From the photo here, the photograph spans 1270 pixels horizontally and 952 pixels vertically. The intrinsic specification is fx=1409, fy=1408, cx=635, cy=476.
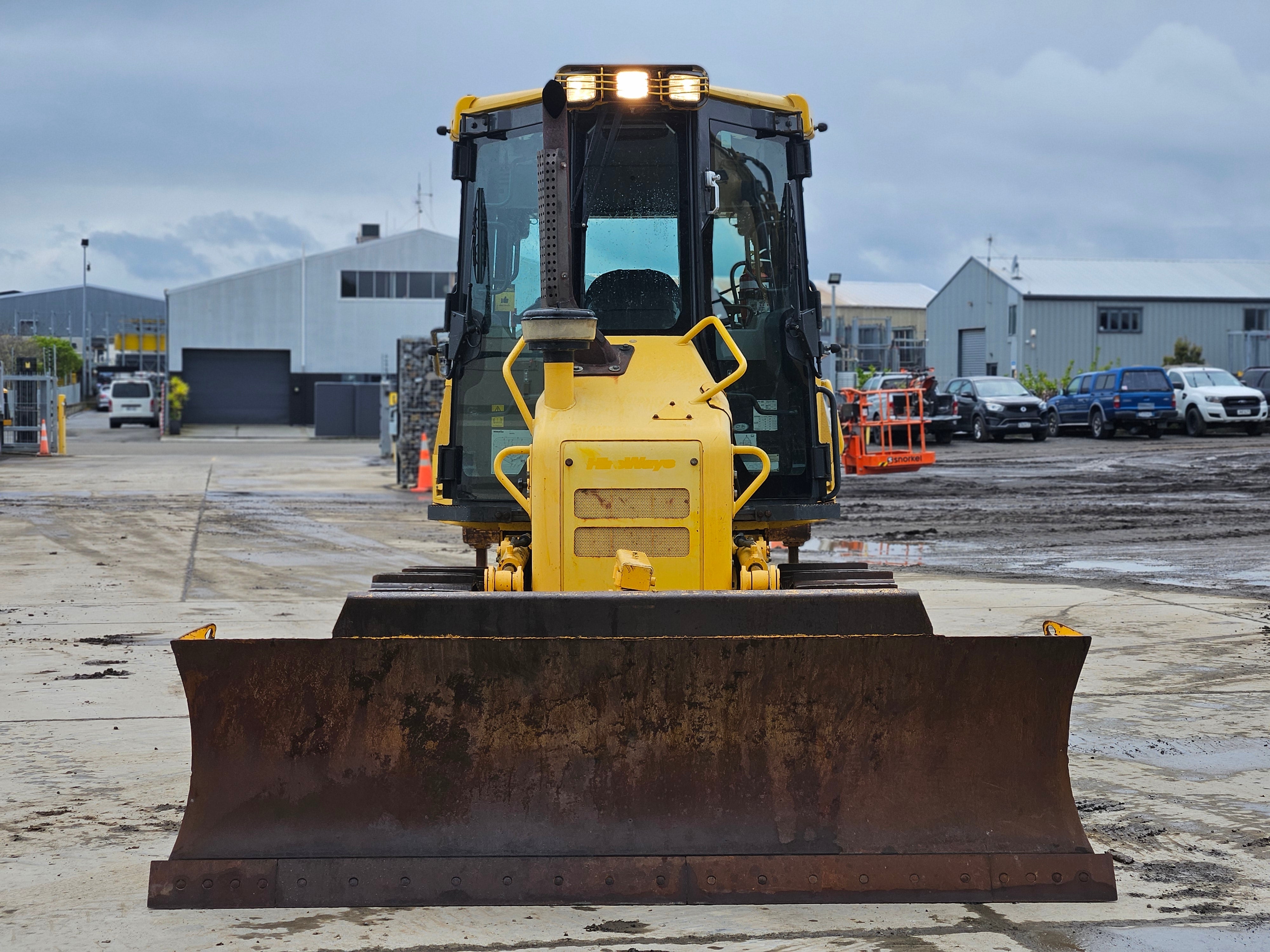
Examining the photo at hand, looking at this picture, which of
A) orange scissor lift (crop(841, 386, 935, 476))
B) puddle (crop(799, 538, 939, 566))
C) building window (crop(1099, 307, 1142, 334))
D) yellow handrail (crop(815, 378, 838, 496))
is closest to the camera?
yellow handrail (crop(815, 378, 838, 496))

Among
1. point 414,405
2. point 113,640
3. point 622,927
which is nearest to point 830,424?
point 622,927

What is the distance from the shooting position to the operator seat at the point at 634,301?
19.9 feet

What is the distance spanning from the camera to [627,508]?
17.0 feet

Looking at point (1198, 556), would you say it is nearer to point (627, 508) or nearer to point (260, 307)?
point (627, 508)

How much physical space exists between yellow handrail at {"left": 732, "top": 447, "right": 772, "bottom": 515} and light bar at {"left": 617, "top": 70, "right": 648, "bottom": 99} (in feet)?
5.20

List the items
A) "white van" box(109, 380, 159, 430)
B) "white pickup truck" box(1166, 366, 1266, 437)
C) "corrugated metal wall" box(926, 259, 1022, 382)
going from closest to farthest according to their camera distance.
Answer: "white pickup truck" box(1166, 366, 1266, 437), "white van" box(109, 380, 159, 430), "corrugated metal wall" box(926, 259, 1022, 382)

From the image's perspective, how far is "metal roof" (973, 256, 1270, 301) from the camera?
188ft

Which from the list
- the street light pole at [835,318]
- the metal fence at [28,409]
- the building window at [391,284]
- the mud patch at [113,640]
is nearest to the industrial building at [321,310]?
the building window at [391,284]

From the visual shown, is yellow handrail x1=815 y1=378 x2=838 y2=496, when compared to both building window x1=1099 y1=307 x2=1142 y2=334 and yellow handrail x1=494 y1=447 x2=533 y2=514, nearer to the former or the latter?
yellow handrail x1=494 y1=447 x2=533 y2=514

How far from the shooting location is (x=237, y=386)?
55000mm

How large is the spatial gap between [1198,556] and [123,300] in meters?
121

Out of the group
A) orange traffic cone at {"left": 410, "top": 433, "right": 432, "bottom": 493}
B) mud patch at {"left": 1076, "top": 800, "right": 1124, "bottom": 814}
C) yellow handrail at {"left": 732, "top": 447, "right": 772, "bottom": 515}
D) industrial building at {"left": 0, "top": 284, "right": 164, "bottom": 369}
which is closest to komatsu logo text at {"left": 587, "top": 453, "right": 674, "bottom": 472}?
yellow handrail at {"left": 732, "top": 447, "right": 772, "bottom": 515}

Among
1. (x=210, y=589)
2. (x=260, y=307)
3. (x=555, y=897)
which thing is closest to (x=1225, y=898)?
(x=555, y=897)

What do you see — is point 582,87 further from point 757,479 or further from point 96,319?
point 96,319
